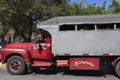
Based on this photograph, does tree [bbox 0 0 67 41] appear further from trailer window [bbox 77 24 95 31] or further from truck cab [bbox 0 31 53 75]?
trailer window [bbox 77 24 95 31]

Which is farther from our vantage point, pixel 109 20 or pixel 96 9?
pixel 96 9

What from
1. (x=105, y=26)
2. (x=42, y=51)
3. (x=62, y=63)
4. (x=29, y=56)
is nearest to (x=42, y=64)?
(x=42, y=51)

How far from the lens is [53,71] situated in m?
16.5

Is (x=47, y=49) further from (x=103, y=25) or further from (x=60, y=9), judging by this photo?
(x=60, y=9)

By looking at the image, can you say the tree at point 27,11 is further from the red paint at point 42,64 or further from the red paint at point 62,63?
the red paint at point 62,63

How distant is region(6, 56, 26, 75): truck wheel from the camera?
15.0 metres

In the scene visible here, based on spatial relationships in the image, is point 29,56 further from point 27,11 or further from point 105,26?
point 27,11

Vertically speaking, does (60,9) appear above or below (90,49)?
above

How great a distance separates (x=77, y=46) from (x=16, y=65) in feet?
10.1

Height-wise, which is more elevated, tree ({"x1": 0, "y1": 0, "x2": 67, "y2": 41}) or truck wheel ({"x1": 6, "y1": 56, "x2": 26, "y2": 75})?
tree ({"x1": 0, "y1": 0, "x2": 67, "y2": 41})

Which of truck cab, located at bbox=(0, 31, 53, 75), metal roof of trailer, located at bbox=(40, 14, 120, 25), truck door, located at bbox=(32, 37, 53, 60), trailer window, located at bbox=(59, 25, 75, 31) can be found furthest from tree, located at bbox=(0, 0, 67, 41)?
trailer window, located at bbox=(59, 25, 75, 31)

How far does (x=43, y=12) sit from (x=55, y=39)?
12677mm

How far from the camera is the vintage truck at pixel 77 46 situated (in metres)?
14.0

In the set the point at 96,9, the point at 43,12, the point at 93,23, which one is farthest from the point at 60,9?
the point at 93,23
